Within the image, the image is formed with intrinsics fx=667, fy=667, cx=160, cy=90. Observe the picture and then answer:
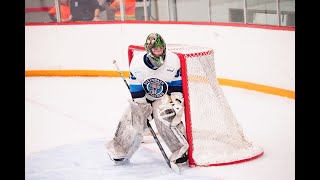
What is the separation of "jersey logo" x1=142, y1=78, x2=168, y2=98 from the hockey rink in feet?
1.29

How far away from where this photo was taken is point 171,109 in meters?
3.39

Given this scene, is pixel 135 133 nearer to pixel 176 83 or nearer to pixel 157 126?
pixel 157 126

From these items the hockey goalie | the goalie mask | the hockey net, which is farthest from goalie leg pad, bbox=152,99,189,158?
the goalie mask

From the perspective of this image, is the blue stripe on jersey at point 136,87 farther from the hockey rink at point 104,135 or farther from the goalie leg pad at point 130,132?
the hockey rink at point 104,135

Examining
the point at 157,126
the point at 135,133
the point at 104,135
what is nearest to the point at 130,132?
the point at 135,133

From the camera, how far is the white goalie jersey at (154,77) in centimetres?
338

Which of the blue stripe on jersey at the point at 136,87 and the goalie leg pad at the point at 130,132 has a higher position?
the blue stripe on jersey at the point at 136,87

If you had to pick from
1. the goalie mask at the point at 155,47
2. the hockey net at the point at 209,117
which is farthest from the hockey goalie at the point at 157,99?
the hockey net at the point at 209,117

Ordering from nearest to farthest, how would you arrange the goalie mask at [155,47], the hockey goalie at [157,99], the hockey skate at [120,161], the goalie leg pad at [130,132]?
the goalie mask at [155,47] < the hockey goalie at [157,99] < the goalie leg pad at [130,132] < the hockey skate at [120,161]

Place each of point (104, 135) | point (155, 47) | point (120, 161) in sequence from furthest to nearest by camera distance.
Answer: point (104, 135)
point (120, 161)
point (155, 47)

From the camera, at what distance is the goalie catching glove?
3.39 metres

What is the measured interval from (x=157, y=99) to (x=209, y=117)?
0.36 metres

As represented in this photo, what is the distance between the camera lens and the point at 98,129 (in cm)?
448

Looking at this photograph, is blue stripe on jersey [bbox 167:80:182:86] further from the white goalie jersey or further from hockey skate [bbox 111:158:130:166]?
hockey skate [bbox 111:158:130:166]
